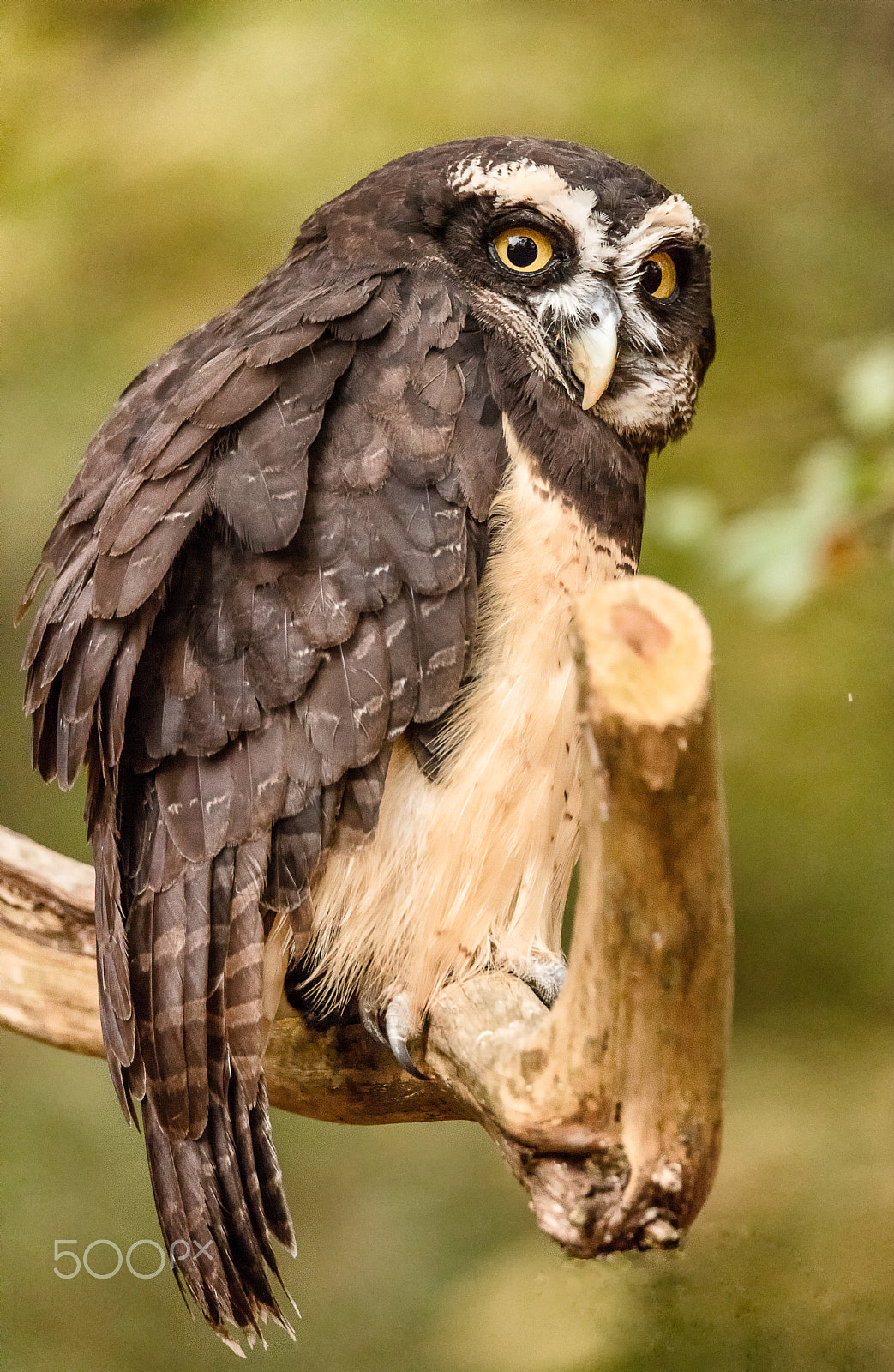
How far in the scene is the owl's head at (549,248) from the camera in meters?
1.76

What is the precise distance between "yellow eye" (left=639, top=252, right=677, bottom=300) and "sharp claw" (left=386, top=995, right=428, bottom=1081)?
1.09m

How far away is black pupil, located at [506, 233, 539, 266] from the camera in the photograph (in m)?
1.79

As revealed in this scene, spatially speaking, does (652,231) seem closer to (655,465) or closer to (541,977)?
(541,977)

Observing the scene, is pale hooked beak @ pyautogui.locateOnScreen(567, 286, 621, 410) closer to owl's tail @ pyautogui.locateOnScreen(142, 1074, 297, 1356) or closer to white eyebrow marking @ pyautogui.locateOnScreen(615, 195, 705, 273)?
white eyebrow marking @ pyautogui.locateOnScreen(615, 195, 705, 273)

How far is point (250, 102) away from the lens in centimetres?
328

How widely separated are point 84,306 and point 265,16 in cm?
91

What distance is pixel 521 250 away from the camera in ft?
5.88

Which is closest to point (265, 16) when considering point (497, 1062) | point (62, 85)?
point (62, 85)

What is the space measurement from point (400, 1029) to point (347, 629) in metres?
0.60

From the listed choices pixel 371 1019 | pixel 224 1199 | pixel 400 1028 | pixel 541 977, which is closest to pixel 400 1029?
pixel 400 1028

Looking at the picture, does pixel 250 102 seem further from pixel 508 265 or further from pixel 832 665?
pixel 832 665

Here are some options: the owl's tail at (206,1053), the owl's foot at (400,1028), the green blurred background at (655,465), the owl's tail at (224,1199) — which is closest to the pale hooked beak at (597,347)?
the owl's tail at (206,1053)
